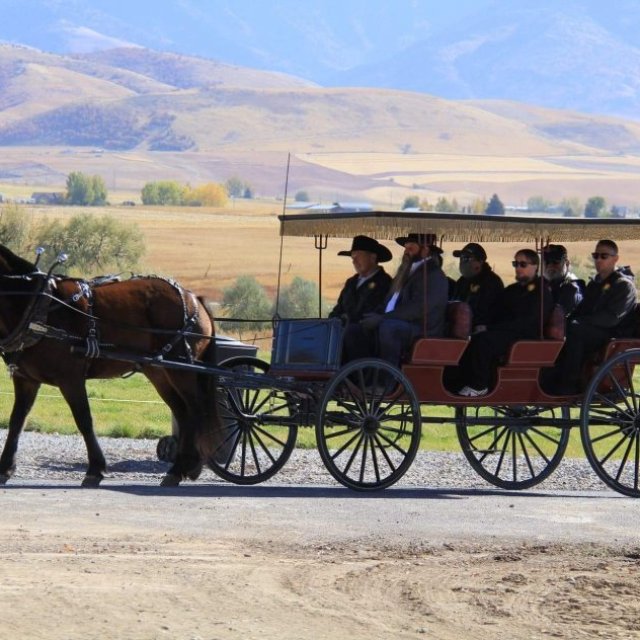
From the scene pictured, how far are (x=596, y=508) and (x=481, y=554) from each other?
246 centimetres

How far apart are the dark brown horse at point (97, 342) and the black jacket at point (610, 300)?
127 inches

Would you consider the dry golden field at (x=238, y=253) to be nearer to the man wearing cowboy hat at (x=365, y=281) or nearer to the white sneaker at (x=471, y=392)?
the man wearing cowboy hat at (x=365, y=281)

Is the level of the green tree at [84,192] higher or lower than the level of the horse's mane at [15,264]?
higher

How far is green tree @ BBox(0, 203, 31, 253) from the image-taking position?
44656 mm

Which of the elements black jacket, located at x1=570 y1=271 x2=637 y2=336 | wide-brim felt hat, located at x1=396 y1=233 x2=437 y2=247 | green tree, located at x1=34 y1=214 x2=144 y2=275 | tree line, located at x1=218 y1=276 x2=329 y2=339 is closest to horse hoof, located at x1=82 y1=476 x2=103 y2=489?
wide-brim felt hat, located at x1=396 y1=233 x2=437 y2=247

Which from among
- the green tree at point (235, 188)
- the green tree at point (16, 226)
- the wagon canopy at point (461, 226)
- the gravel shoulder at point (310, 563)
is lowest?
the gravel shoulder at point (310, 563)

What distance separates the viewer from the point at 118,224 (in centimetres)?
4931

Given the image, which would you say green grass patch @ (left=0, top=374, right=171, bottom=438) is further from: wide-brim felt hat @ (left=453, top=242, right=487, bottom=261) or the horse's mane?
wide-brim felt hat @ (left=453, top=242, right=487, bottom=261)

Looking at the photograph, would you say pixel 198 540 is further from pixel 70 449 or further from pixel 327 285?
pixel 327 285

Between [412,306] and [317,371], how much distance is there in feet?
3.03

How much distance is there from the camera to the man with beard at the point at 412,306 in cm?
1198

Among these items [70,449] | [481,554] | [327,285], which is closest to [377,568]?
[481,554]

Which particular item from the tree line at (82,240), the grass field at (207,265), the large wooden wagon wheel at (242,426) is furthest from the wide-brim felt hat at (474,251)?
the tree line at (82,240)

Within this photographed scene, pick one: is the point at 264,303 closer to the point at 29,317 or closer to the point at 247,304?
the point at 247,304
